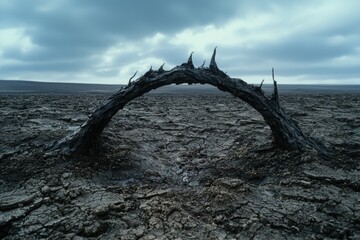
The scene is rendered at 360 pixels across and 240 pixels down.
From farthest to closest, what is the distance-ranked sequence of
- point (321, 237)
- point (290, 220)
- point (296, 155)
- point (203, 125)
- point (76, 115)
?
point (76, 115)
point (203, 125)
point (296, 155)
point (290, 220)
point (321, 237)

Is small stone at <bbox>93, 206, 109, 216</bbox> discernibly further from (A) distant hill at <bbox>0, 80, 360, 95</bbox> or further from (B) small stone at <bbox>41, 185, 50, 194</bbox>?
(A) distant hill at <bbox>0, 80, 360, 95</bbox>

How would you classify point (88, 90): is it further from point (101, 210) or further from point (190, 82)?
point (101, 210)

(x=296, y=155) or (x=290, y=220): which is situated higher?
(x=296, y=155)

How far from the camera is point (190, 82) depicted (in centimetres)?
466

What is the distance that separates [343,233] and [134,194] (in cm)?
220

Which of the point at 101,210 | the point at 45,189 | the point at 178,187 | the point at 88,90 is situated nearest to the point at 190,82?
the point at 178,187

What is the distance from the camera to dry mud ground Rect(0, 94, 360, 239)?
3.02 metres

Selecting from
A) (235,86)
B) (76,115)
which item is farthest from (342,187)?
(76,115)

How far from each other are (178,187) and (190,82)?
156 centimetres

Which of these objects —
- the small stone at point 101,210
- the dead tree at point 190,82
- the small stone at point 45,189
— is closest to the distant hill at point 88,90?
the dead tree at point 190,82

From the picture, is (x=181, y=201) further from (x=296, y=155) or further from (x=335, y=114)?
(x=335, y=114)

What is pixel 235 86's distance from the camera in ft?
15.1

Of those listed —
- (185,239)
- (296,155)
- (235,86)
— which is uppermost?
(235,86)

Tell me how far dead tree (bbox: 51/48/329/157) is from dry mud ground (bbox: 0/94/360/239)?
23 centimetres
